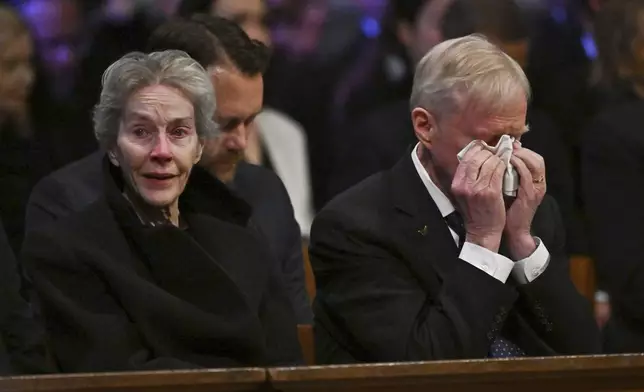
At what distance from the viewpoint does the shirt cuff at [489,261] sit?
6.92ft

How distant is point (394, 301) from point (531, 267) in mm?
249

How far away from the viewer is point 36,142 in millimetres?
2840

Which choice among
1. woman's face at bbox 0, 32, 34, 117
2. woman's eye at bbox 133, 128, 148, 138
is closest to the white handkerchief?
woman's eye at bbox 133, 128, 148, 138

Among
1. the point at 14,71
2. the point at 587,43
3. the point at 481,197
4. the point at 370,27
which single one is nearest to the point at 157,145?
the point at 481,197

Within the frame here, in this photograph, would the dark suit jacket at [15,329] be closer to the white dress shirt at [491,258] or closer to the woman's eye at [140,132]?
the woman's eye at [140,132]

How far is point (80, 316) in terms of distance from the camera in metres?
1.99

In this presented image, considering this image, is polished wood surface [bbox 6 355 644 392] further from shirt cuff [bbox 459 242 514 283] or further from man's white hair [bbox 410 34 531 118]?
man's white hair [bbox 410 34 531 118]

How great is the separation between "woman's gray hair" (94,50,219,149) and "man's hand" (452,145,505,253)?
46 cm

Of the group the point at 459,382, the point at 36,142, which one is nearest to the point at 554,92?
the point at 36,142

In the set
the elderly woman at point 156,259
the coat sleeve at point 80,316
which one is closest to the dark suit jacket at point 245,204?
the elderly woman at point 156,259

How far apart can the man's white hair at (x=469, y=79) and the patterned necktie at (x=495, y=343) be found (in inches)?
7.3

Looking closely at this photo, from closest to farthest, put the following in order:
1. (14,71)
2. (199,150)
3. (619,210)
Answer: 1. (199,150)
2. (619,210)
3. (14,71)

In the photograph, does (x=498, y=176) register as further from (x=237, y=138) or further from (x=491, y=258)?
(x=237, y=138)

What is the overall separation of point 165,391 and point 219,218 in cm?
60
